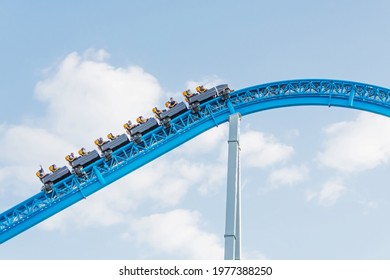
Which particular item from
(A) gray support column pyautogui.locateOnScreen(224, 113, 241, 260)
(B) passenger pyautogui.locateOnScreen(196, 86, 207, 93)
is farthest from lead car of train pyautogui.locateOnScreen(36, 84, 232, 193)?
(A) gray support column pyautogui.locateOnScreen(224, 113, 241, 260)

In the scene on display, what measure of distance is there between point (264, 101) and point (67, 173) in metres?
8.51

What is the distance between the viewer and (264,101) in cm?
2420

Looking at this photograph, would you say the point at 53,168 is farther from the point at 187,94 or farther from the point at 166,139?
the point at 187,94

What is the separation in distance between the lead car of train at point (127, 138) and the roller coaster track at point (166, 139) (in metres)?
0.20

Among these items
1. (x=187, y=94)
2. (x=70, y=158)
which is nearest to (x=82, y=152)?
(x=70, y=158)

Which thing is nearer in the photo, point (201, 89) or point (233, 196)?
point (233, 196)

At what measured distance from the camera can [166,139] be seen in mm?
24359

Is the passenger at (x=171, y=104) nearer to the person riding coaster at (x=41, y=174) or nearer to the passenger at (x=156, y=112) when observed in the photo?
the passenger at (x=156, y=112)

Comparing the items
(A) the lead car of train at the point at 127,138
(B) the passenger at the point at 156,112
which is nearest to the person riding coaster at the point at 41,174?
(A) the lead car of train at the point at 127,138

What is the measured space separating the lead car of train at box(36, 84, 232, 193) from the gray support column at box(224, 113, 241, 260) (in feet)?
6.60

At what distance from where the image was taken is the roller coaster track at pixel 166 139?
79.4ft

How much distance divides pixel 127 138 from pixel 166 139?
1606 millimetres

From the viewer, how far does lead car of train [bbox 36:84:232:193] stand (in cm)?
2439
